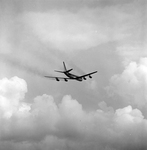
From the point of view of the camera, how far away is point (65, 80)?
95.2 meters

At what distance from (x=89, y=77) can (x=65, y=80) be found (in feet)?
37.4

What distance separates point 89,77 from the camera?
9412cm
